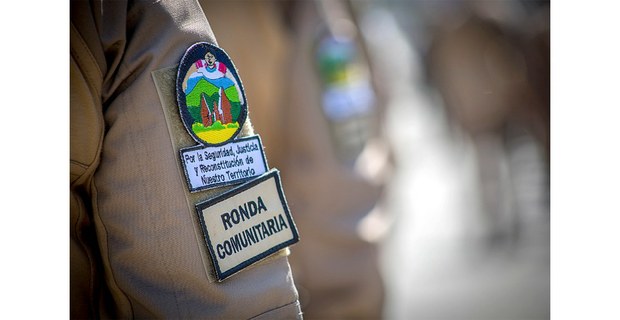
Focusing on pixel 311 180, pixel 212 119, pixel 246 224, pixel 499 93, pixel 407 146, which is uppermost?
pixel 212 119

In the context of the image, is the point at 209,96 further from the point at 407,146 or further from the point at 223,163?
the point at 407,146

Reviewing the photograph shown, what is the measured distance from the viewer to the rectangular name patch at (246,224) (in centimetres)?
115

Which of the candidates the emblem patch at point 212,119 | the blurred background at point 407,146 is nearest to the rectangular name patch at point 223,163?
the emblem patch at point 212,119

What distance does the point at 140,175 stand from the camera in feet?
3.71

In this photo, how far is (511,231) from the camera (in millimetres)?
5773

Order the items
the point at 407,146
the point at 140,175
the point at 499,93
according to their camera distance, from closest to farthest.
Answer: the point at 140,175, the point at 499,93, the point at 407,146

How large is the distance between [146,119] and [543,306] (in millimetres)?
3340

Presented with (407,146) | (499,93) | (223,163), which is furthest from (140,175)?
(407,146)

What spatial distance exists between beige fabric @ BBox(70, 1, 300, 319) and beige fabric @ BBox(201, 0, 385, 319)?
1.21 metres

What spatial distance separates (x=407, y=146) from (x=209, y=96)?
714 cm

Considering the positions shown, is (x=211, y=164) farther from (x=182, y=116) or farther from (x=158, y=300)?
(x=158, y=300)

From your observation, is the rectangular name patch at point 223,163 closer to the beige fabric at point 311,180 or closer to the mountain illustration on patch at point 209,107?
the mountain illustration on patch at point 209,107
